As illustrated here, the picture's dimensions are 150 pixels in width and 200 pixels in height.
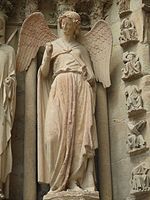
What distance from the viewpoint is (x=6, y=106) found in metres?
5.38

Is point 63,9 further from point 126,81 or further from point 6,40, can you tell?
point 126,81

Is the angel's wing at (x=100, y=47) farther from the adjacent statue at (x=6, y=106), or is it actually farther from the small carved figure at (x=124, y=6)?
the adjacent statue at (x=6, y=106)

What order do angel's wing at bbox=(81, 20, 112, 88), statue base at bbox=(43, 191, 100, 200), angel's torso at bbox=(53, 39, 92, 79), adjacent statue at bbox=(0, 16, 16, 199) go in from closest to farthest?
statue base at bbox=(43, 191, 100, 200)
adjacent statue at bbox=(0, 16, 16, 199)
angel's torso at bbox=(53, 39, 92, 79)
angel's wing at bbox=(81, 20, 112, 88)

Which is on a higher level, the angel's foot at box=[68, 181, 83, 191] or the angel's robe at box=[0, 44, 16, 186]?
the angel's robe at box=[0, 44, 16, 186]

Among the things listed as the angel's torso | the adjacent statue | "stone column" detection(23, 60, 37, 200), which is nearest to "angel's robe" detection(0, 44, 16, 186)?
the adjacent statue

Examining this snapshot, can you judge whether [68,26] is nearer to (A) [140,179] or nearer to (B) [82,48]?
(B) [82,48]

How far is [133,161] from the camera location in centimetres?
536

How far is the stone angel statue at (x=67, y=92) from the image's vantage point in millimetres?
5129

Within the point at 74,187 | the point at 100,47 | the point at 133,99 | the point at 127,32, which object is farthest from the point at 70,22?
the point at 74,187

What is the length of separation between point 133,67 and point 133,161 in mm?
974

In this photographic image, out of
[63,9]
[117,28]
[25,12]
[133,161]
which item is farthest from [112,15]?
[133,161]

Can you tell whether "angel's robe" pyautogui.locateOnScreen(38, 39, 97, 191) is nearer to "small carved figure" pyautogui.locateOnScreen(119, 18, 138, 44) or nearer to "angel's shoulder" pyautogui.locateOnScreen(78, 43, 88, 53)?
"angel's shoulder" pyautogui.locateOnScreen(78, 43, 88, 53)

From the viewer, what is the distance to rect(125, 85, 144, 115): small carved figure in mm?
5387

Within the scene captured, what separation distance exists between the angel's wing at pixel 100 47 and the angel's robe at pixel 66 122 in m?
0.18
